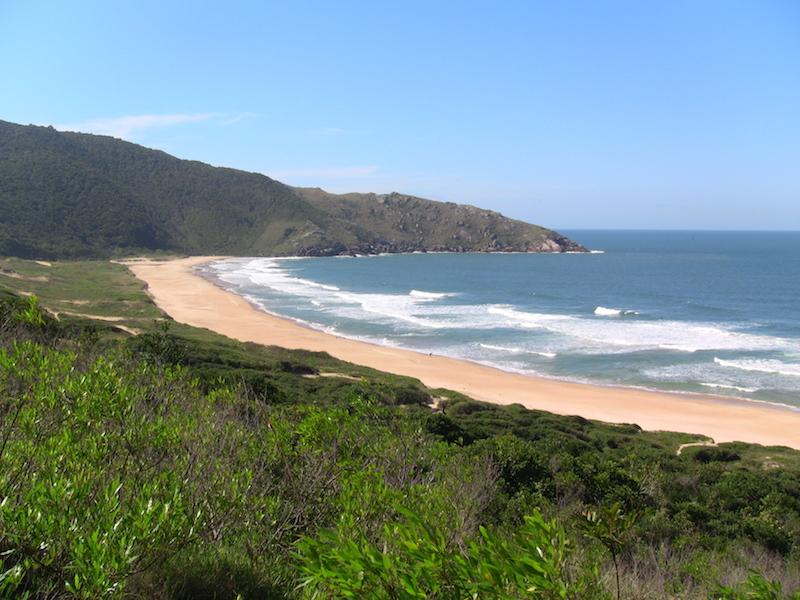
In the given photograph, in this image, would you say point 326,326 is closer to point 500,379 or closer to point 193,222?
point 500,379

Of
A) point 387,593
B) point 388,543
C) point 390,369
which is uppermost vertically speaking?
point 387,593

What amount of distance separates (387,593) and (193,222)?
145 metres

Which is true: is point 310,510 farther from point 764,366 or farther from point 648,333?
point 648,333

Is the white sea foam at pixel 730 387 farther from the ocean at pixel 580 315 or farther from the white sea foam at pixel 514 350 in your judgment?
the white sea foam at pixel 514 350

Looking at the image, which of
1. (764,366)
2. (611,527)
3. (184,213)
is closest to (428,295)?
(764,366)

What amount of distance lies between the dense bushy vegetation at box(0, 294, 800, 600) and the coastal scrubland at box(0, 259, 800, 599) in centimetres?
2

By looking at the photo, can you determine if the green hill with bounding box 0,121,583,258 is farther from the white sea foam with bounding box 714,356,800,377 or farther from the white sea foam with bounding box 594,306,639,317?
the white sea foam with bounding box 714,356,800,377

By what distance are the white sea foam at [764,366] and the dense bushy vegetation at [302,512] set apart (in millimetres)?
22911

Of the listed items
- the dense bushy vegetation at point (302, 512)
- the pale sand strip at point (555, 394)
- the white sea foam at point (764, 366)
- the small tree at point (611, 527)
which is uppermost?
the small tree at point (611, 527)

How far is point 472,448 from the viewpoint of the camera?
1504cm

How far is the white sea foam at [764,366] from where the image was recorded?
114ft

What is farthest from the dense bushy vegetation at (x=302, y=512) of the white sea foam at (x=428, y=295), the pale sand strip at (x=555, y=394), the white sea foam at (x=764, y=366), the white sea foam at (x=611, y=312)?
the white sea foam at (x=428, y=295)

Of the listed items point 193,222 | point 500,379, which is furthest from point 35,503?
point 193,222

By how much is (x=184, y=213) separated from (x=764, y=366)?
128103 mm
